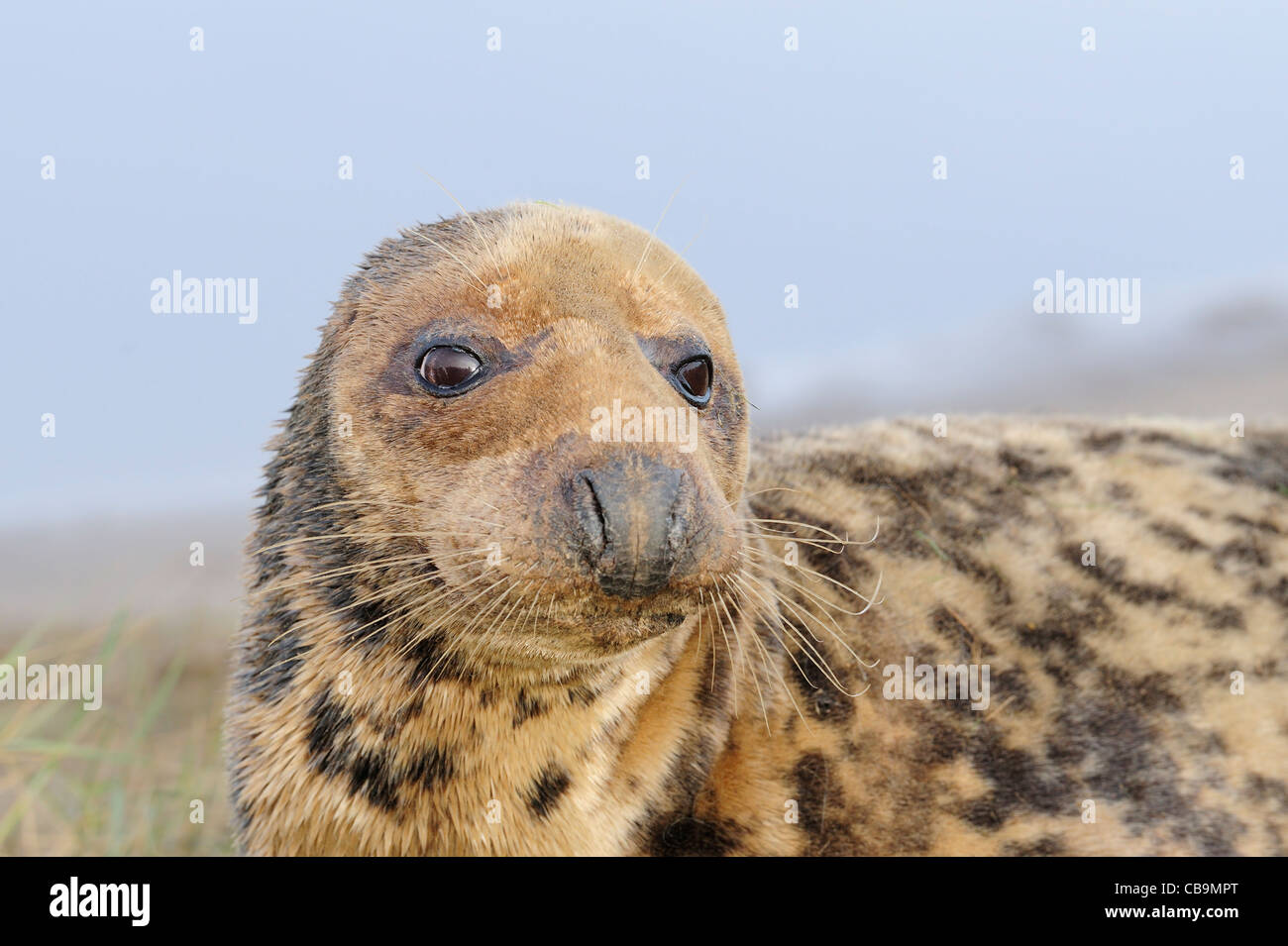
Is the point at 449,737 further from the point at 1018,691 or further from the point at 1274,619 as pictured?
the point at 1274,619

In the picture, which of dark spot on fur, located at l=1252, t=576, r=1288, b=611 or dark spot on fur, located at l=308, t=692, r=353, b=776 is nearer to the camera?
dark spot on fur, located at l=308, t=692, r=353, b=776

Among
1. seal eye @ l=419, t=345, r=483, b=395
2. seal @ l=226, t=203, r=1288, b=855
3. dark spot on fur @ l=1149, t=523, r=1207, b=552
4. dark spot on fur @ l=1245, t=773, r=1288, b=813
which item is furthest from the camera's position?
dark spot on fur @ l=1149, t=523, r=1207, b=552

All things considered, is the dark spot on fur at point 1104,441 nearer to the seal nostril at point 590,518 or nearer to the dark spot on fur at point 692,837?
the dark spot on fur at point 692,837

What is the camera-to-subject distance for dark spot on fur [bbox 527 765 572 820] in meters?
3.65

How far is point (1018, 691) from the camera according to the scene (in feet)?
14.6

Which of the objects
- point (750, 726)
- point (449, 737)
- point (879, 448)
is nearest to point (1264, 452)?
point (879, 448)

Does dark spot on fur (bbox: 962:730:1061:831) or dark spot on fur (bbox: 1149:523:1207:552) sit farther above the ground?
dark spot on fur (bbox: 1149:523:1207:552)

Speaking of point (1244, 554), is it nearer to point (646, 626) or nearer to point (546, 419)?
point (646, 626)

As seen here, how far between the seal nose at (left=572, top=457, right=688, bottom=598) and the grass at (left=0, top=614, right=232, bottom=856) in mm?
3761

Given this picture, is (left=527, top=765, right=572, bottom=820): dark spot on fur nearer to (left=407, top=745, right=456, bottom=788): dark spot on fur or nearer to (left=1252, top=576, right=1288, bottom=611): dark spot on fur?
(left=407, top=745, right=456, bottom=788): dark spot on fur

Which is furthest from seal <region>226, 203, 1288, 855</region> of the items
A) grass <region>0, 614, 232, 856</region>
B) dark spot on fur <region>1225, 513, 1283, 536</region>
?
grass <region>0, 614, 232, 856</region>

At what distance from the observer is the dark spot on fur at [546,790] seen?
3.65m

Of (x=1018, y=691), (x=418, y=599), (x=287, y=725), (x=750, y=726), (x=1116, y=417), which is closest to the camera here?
(x=418, y=599)
